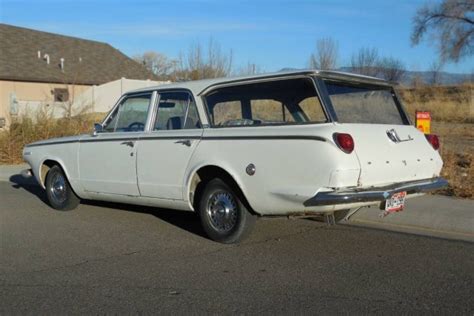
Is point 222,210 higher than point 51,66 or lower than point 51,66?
lower

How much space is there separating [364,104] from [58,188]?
15.7ft

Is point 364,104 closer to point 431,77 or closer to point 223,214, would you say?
point 223,214

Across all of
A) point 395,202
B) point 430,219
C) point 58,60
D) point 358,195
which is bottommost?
point 430,219

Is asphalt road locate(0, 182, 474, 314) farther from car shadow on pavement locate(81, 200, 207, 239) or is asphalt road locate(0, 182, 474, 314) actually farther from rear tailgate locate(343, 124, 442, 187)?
rear tailgate locate(343, 124, 442, 187)

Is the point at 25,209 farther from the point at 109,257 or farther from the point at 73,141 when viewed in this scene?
the point at 109,257

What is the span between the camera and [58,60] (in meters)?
35.5

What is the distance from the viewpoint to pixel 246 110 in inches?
277

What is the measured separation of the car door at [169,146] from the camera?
6.84 meters

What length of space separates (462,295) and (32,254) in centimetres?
428

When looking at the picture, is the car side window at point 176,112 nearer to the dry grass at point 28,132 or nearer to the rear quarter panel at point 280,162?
the rear quarter panel at point 280,162

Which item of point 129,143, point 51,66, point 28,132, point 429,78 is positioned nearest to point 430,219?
point 129,143

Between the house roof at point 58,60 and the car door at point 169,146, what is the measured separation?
2558 centimetres

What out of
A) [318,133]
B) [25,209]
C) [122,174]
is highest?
[318,133]

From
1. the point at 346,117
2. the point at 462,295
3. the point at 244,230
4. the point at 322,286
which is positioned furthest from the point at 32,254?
the point at 462,295
